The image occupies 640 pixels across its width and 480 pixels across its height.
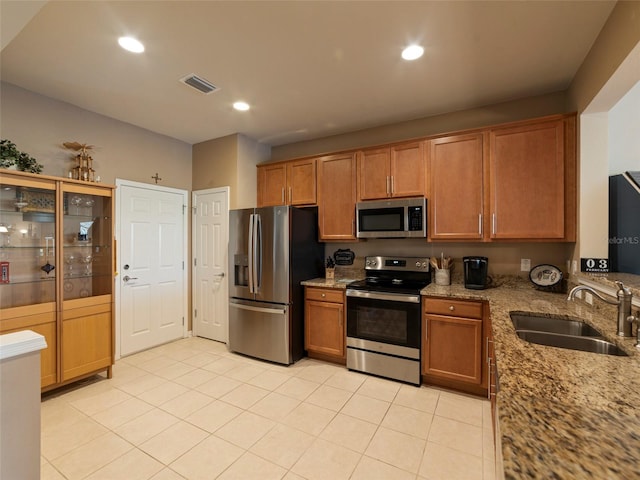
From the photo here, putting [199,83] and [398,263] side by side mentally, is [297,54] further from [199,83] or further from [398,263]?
[398,263]

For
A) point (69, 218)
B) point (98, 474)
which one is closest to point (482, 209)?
point (98, 474)

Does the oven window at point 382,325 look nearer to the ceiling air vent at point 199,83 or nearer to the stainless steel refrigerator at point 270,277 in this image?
the stainless steel refrigerator at point 270,277

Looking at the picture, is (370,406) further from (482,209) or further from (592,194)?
(592,194)

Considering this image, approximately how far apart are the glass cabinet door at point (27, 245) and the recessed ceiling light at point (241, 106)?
5.94ft

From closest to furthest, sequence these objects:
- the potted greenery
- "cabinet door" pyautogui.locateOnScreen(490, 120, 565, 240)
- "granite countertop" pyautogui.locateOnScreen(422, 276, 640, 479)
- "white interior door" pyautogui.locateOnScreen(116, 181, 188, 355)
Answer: "granite countertop" pyautogui.locateOnScreen(422, 276, 640, 479) → the potted greenery → "cabinet door" pyautogui.locateOnScreen(490, 120, 565, 240) → "white interior door" pyautogui.locateOnScreen(116, 181, 188, 355)

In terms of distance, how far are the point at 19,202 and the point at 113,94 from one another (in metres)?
1.26

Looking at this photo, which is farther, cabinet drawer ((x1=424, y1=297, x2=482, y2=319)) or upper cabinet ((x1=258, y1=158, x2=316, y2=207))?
upper cabinet ((x1=258, y1=158, x2=316, y2=207))

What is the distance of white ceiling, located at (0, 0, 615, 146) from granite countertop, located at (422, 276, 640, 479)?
5.87ft

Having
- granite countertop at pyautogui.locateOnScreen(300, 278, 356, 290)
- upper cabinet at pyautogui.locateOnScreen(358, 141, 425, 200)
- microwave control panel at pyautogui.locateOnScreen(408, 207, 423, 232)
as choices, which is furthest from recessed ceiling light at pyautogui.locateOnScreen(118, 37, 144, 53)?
microwave control panel at pyautogui.locateOnScreen(408, 207, 423, 232)

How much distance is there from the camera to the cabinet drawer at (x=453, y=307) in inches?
96.9

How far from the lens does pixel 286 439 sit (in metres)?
2.02

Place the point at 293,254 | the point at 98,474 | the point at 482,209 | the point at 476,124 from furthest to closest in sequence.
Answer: the point at 293,254 → the point at 476,124 → the point at 482,209 → the point at 98,474

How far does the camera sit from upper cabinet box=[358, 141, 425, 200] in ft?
9.93

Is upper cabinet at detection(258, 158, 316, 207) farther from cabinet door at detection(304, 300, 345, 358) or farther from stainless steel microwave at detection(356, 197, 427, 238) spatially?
cabinet door at detection(304, 300, 345, 358)
